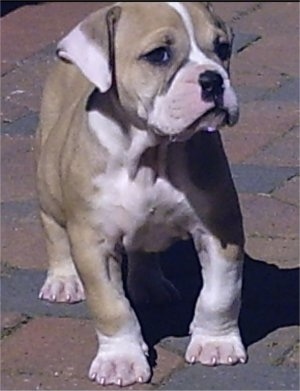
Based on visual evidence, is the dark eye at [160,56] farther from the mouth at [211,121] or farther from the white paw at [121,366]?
the white paw at [121,366]

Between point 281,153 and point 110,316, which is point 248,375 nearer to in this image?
point 110,316

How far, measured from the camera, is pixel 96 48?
383cm

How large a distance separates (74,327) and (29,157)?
5.00 ft

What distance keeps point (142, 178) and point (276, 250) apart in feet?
3.03

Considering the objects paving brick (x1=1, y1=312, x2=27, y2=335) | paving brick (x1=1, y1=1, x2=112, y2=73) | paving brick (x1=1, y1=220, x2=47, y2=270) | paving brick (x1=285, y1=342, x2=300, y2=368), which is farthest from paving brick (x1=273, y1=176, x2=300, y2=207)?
paving brick (x1=1, y1=1, x2=112, y2=73)

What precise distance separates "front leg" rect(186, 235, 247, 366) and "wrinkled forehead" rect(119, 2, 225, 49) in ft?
1.79

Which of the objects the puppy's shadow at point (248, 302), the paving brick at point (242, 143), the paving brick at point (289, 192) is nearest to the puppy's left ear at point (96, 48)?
the puppy's shadow at point (248, 302)

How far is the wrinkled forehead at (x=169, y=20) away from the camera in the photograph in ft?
12.3

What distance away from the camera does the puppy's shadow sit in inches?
165

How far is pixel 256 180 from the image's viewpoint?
17.4 ft

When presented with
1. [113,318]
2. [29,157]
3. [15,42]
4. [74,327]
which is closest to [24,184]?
[29,157]

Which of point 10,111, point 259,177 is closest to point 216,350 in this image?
point 259,177

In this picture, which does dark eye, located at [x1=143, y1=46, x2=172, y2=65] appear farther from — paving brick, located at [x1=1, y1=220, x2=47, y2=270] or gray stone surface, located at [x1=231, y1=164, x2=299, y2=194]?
gray stone surface, located at [x1=231, y1=164, x2=299, y2=194]

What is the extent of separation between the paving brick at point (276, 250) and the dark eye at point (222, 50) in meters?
0.93
